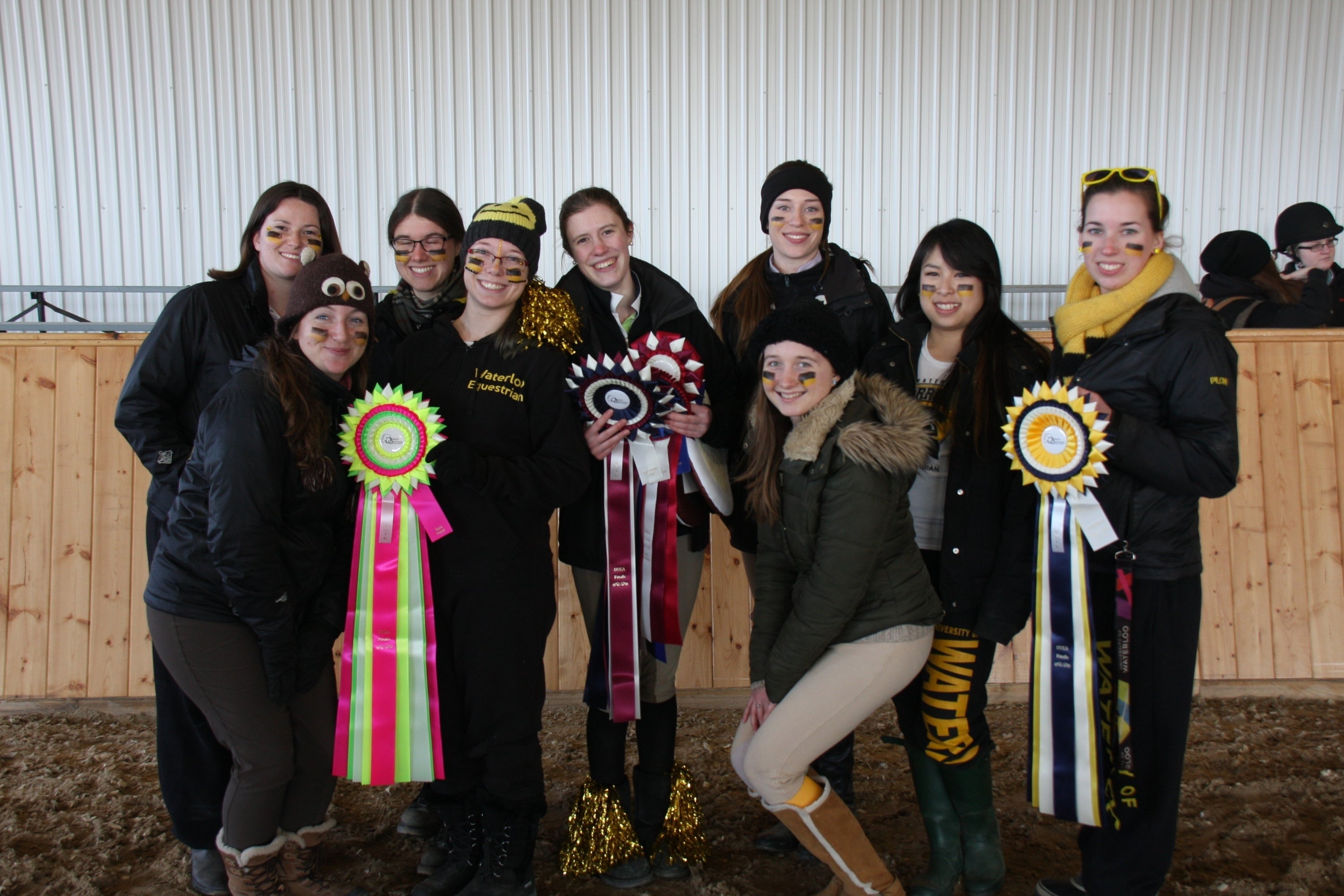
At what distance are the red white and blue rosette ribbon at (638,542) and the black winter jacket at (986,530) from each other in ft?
1.90

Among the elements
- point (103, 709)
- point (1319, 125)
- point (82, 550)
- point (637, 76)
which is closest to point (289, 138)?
point (637, 76)

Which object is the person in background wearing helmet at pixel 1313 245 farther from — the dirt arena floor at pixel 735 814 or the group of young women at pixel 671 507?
the group of young women at pixel 671 507

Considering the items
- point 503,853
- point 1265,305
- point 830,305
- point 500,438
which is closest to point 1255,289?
point 1265,305

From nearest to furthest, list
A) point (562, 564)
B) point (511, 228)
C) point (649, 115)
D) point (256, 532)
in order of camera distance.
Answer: point (256, 532) < point (511, 228) < point (562, 564) < point (649, 115)

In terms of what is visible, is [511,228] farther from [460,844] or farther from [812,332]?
[460,844]

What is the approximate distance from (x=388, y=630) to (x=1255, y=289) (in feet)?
14.2

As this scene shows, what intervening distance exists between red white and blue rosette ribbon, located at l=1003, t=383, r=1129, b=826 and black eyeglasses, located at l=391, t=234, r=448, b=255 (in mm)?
1584

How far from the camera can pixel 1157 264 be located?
74.7 inches

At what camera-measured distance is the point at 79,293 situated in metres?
5.26

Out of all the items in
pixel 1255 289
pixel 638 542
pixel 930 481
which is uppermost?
pixel 1255 289

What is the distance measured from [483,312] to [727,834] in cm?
173

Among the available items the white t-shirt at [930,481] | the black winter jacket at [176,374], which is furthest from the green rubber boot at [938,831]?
the black winter jacket at [176,374]

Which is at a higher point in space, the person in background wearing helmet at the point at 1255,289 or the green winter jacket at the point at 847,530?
the person in background wearing helmet at the point at 1255,289

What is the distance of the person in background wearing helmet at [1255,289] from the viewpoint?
4043 millimetres
